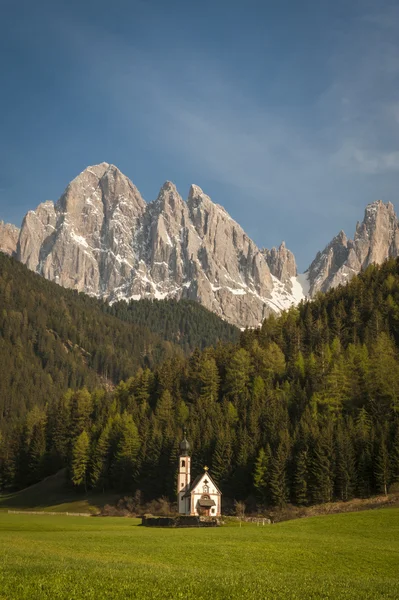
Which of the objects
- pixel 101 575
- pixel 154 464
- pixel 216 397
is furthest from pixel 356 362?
pixel 101 575

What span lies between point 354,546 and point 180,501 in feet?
150

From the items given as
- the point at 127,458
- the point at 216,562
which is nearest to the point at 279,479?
the point at 127,458

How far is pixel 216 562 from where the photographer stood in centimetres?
3697

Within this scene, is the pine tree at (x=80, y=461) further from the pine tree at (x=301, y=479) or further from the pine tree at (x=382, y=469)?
the pine tree at (x=382, y=469)

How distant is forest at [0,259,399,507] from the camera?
83.6 meters

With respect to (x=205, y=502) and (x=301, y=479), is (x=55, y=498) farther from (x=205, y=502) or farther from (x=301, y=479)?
(x=301, y=479)

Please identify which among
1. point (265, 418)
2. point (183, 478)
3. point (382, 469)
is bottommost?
point (183, 478)

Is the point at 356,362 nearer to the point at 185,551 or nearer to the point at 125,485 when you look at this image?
the point at 125,485

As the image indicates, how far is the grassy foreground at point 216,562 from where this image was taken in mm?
23016

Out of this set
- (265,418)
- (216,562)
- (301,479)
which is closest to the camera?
(216,562)

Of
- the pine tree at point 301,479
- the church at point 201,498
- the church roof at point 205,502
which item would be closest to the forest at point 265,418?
the pine tree at point 301,479

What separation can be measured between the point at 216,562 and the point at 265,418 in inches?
2479

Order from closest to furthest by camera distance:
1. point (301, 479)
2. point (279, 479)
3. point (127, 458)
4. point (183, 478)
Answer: point (301, 479)
point (279, 479)
point (183, 478)
point (127, 458)

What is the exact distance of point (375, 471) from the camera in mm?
79688
